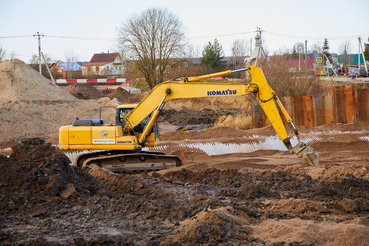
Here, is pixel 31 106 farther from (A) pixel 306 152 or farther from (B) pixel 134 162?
(A) pixel 306 152

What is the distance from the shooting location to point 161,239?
15.9 feet

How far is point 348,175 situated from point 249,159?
4.04m

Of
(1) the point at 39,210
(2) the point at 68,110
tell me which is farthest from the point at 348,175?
(2) the point at 68,110

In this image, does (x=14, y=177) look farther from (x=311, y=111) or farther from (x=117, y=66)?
(x=117, y=66)

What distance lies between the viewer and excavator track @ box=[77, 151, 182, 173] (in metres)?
10.2

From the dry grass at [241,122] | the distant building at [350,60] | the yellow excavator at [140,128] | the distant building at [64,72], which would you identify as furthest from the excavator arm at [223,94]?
the distant building at [350,60]

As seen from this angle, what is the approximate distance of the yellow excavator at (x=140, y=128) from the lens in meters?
9.03

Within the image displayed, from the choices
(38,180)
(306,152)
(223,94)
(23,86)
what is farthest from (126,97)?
(38,180)

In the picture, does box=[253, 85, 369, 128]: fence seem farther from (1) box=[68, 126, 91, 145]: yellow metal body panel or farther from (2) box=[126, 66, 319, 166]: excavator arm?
(1) box=[68, 126, 91, 145]: yellow metal body panel

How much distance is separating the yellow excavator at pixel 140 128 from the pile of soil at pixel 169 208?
1383 millimetres

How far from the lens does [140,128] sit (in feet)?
34.3

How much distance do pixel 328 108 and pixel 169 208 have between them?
1255 centimetres

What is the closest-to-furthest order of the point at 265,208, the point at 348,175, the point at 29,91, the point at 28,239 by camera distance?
the point at 28,239 → the point at 265,208 → the point at 348,175 → the point at 29,91

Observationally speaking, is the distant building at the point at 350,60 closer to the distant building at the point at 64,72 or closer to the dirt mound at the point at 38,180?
the distant building at the point at 64,72
